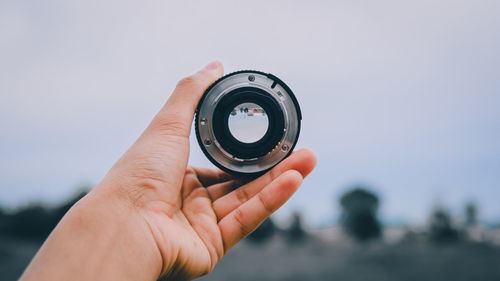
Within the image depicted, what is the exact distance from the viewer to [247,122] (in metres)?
3.68

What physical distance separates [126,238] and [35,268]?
0.67 metres

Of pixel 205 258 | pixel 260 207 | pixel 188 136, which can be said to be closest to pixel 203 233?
pixel 205 258

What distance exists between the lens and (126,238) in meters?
3.10

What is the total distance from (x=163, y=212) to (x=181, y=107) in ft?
3.48

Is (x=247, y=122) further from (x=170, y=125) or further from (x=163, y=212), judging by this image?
(x=163, y=212)

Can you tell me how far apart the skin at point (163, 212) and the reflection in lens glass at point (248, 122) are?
0.42 metres

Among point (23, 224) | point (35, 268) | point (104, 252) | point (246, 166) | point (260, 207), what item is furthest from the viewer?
point (23, 224)

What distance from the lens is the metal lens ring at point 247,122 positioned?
3.73 metres

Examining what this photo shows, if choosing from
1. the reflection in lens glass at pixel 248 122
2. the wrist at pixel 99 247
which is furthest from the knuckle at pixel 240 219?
the wrist at pixel 99 247

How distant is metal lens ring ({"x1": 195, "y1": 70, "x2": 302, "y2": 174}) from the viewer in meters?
3.73

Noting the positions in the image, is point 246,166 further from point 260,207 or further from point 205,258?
point 205,258

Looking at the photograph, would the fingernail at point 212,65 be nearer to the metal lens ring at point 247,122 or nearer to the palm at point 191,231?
the metal lens ring at point 247,122

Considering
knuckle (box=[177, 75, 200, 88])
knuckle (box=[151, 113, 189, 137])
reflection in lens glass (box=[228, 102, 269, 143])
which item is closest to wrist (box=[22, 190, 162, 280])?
knuckle (box=[151, 113, 189, 137])

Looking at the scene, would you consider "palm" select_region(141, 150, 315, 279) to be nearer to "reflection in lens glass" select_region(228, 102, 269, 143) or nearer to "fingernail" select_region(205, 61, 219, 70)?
"reflection in lens glass" select_region(228, 102, 269, 143)
